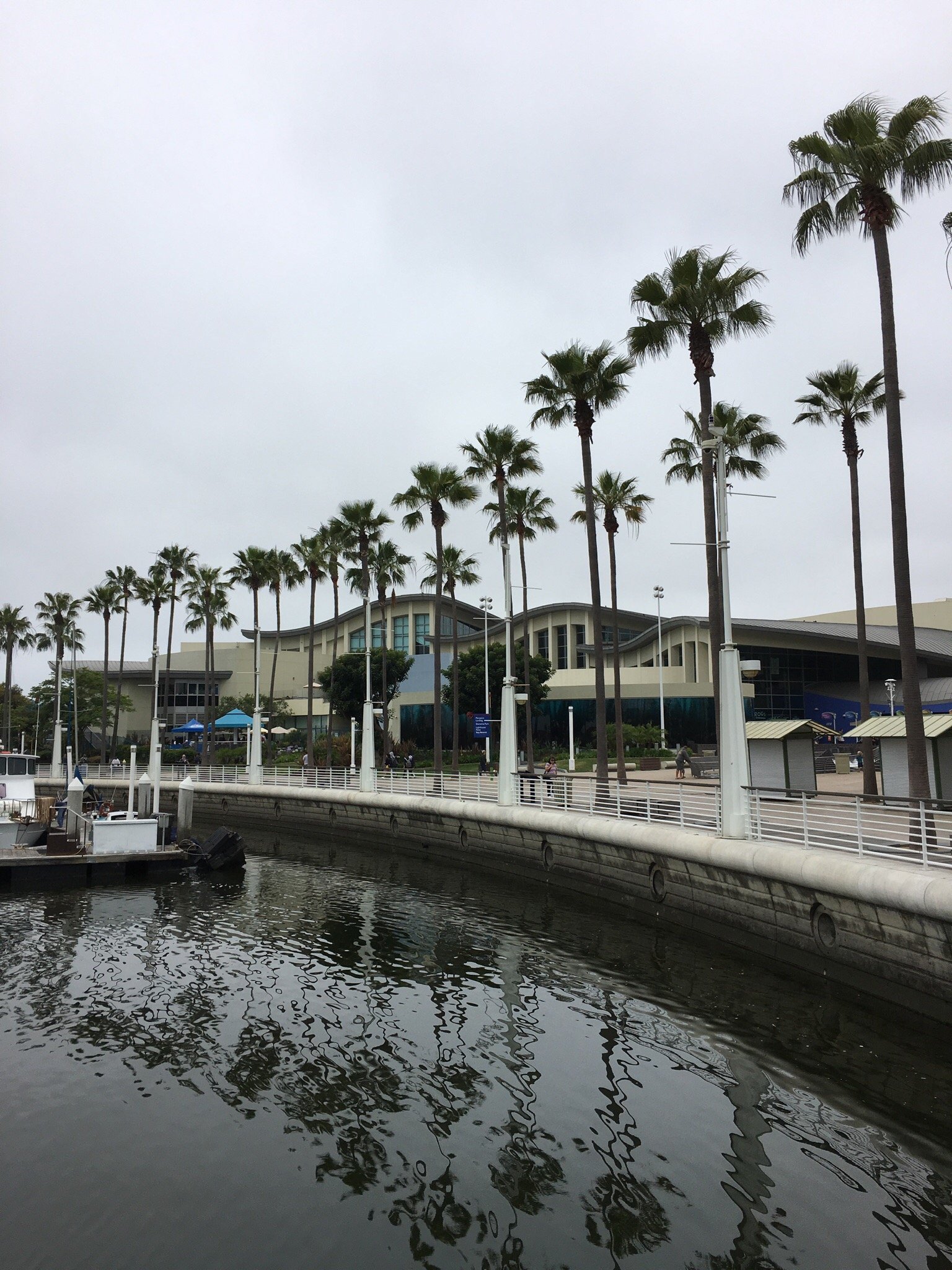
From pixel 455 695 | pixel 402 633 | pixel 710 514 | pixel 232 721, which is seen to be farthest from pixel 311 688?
pixel 402 633

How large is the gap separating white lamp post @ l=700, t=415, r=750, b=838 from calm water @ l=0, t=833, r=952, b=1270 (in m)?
2.67

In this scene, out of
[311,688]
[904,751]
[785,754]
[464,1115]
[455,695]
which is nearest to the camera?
[464,1115]

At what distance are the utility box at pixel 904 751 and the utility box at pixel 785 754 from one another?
1.29 m

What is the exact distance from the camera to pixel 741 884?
54.6 ft

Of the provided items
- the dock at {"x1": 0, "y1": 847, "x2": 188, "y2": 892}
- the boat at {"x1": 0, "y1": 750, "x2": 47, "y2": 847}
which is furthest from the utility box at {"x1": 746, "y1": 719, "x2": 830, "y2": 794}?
the boat at {"x1": 0, "y1": 750, "x2": 47, "y2": 847}

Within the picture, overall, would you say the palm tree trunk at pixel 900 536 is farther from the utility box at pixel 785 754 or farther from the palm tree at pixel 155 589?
the palm tree at pixel 155 589

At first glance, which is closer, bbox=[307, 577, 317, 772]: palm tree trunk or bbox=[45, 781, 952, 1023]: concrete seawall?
bbox=[45, 781, 952, 1023]: concrete seawall

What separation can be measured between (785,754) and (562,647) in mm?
57207

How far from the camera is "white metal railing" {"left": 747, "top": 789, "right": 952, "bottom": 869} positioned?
13375 millimetres

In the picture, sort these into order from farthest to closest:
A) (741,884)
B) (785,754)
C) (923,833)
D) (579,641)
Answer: (579,641) < (785,754) < (741,884) < (923,833)

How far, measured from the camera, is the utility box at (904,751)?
19.2 metres

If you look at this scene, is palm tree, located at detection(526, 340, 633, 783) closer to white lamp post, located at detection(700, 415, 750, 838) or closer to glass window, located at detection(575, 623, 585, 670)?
white lamp post, located at detection(700, 415, 750, 838)

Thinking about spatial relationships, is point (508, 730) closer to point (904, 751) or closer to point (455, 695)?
point (904, 751)

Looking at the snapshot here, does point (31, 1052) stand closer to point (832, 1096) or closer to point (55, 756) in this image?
point (832, 1096)
